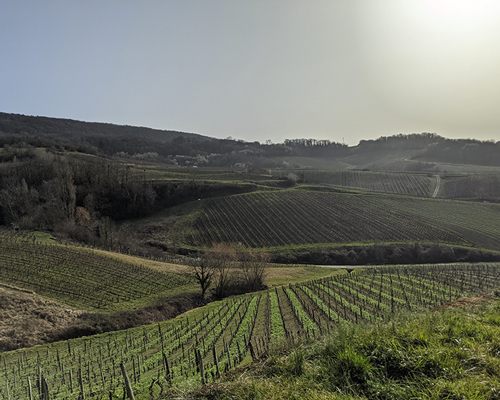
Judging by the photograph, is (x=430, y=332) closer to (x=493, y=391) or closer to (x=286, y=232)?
(x=493, y=391)

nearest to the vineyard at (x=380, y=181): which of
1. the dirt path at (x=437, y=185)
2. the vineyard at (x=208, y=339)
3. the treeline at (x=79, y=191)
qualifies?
the dirt path at (x=437, y=185)

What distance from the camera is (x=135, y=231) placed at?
255 feet

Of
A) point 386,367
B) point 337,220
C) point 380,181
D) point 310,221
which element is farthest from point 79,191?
point 380,181

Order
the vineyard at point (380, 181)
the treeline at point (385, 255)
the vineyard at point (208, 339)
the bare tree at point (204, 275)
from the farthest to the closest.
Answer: the vineyard at point (380, 181) < the treeline at point (385, 255) < the bare tree at point (204, 275) < the vineyard at point (208, 339)

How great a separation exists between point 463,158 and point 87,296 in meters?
193

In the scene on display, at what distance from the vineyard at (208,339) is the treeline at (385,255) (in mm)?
20171

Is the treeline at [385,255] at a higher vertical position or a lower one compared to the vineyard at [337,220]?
lower

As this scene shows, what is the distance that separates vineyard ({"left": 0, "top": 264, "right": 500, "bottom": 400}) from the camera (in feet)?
37.4

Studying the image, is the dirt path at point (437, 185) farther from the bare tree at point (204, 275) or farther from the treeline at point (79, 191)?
the bare tree at point (204, 275)

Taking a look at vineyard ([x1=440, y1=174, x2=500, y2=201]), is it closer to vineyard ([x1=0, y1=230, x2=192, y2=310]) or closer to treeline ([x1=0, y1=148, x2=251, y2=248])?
treeline ([x1=0, y1=148, x2=251, y2=248])

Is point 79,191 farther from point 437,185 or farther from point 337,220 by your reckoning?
point 437,185

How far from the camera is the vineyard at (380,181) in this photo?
Answer: 347 feet

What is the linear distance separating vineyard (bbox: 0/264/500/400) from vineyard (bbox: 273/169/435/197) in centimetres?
7392

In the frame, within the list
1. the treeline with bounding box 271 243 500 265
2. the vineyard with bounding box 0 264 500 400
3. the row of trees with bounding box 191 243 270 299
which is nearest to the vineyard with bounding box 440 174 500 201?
the treeline with bounding box 271 243 500 265
